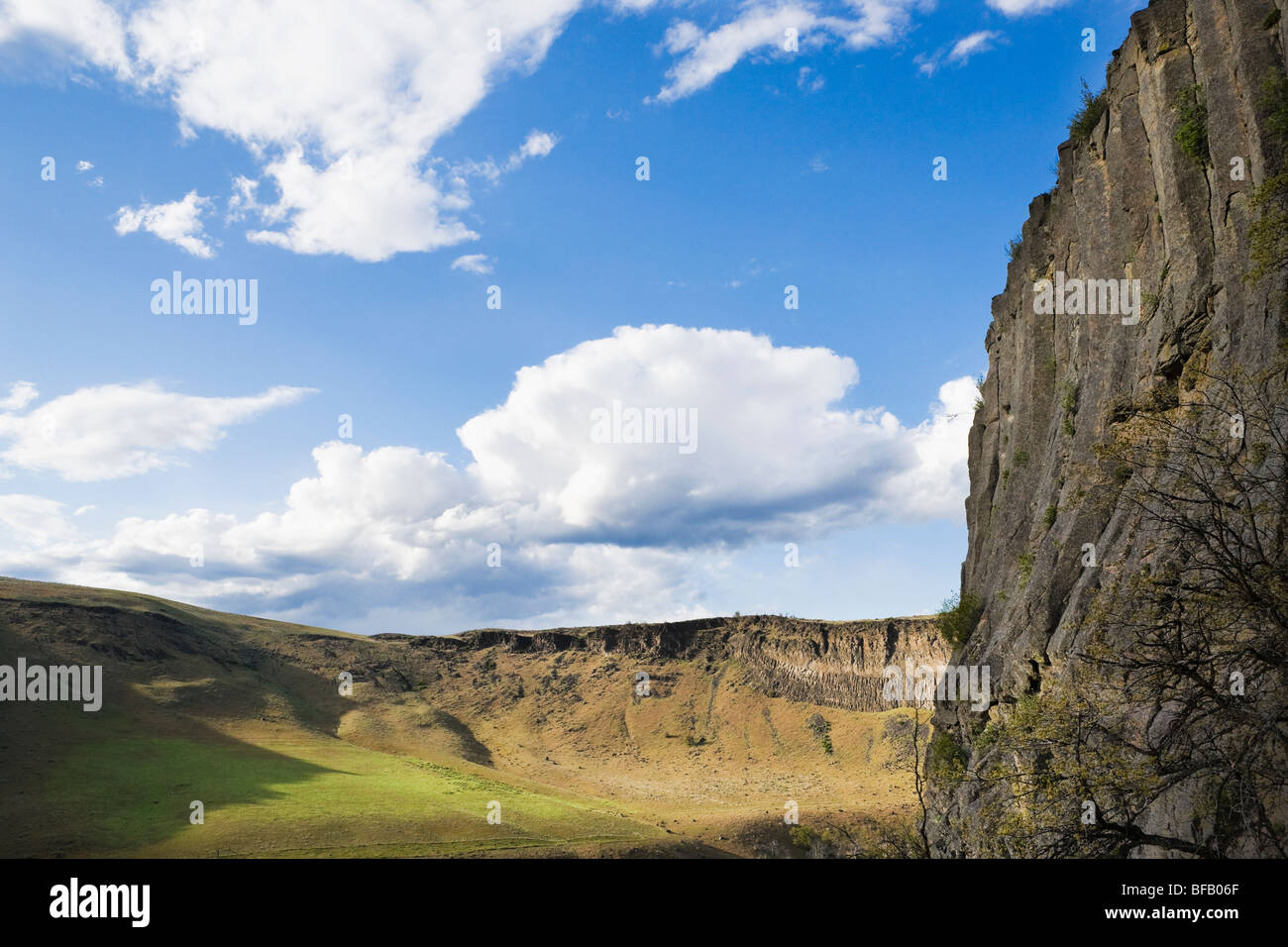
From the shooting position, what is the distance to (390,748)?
2891 inches

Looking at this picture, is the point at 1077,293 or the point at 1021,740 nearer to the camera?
the point at 1021,740

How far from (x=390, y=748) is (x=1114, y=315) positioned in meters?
70.9

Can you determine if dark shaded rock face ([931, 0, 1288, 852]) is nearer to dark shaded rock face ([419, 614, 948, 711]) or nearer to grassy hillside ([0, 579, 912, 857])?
grassy hillside ([0, 579, 912, 857])

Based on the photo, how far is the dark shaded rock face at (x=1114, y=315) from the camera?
764 inches

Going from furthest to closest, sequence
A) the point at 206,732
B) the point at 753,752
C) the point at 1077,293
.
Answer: the point at 753,752 < the point at 206,732 < the point at 1077,293

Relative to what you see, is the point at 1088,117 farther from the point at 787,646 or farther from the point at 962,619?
A: the point at 787,646

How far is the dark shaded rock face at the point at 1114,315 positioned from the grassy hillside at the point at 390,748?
82.7ft

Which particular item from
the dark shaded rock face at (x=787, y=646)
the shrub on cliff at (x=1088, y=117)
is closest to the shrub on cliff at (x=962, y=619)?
the shrub on cliff at (x=1088, y=117)

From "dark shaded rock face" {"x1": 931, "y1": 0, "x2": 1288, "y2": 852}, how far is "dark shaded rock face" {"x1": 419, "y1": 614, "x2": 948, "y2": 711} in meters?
53.6

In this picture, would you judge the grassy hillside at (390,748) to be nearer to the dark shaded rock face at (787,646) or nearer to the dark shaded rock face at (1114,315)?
the dark shaded rock face at (787,646)
